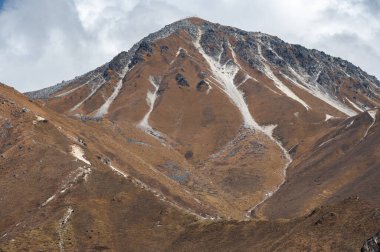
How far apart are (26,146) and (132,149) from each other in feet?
205

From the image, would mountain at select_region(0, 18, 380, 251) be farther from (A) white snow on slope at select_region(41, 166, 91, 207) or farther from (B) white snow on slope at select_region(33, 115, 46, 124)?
(B) white snow on slope at select_region(33, 115, 46, 124)

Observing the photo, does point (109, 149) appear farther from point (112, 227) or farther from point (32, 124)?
point (112, 227)

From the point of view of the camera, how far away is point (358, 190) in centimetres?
14200

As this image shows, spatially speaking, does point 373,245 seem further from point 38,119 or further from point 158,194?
point 38,119

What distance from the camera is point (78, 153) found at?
11938 centimetres

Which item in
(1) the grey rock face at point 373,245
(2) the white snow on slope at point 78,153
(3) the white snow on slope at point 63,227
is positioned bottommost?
(3) the white snow on slope at point 63,227

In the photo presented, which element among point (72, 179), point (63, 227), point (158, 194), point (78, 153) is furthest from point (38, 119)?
point (63, 227)

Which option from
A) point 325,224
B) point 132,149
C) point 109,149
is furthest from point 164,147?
point 325,224

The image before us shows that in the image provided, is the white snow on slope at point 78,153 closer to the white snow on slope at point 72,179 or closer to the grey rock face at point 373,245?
the white snow on slope at point 72,179

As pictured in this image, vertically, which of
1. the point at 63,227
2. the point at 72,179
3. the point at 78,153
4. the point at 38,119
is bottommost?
the point at 63,227

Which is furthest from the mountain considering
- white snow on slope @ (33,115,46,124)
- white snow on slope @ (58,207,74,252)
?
white snow on slope @ (33,115,46,124)

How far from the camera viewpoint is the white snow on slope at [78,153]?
377ft

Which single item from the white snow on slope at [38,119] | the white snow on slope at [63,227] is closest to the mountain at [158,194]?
the white snow on slope at [63,227]

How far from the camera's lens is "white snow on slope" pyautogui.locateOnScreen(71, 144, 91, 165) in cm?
11504
